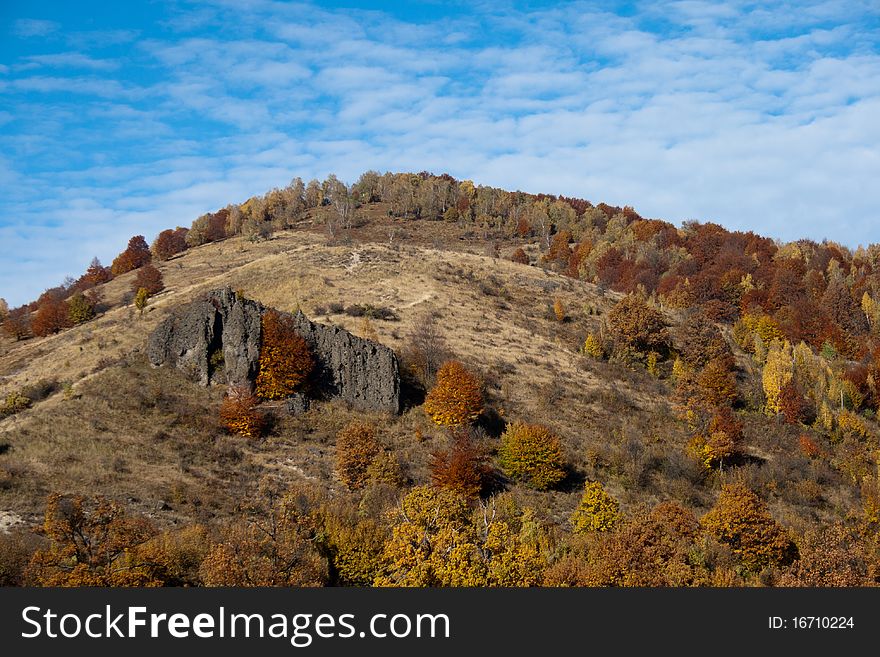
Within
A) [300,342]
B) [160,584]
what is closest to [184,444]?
[300,342]

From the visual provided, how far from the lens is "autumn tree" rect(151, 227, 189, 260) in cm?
13462

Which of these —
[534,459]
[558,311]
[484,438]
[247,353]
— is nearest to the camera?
[534,459]

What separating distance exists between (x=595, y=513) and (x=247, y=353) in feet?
102

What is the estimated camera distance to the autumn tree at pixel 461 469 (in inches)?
1973

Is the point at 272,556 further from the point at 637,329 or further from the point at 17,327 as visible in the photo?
the point at 17,327

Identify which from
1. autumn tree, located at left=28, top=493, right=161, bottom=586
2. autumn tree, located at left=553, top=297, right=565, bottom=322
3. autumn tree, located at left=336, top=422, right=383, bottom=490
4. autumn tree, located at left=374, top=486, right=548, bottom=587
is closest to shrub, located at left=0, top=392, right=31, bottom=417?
autumn tree, located at left=28, top=493, right=161, bottom=586

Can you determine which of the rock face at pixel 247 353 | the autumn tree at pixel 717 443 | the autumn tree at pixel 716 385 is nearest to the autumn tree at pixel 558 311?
the autumn tree at pixel 716 385

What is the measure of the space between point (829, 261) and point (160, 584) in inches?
6242

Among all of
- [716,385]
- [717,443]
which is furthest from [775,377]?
[717,443]

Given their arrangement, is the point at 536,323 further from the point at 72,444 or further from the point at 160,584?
the point at 160,584

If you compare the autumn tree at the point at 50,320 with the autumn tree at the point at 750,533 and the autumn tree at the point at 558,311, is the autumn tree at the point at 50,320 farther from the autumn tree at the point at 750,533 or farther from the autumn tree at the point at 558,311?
the autumn tree at the point at 750,533

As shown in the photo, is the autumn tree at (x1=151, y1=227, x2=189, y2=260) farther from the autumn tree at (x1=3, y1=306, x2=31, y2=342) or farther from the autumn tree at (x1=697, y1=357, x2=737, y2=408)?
the autumn tree at (x1=697, y1=357, x2=737, y2=408)

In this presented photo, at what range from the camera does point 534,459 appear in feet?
178

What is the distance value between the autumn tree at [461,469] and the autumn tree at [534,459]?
6.81 ft
